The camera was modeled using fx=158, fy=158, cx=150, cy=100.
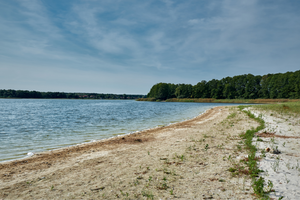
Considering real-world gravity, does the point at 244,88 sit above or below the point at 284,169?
above

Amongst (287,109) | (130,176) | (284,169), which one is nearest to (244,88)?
(287,109)

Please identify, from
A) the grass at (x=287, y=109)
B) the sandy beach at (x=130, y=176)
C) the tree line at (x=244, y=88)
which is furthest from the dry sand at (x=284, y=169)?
the tree line at (x=244, y=88)

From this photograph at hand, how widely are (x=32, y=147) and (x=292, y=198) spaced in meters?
15.3

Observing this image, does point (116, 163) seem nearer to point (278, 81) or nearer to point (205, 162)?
point (205, 162)

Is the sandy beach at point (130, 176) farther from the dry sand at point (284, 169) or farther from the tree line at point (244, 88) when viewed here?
the tree line at point (244, 88)

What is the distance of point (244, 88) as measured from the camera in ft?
463

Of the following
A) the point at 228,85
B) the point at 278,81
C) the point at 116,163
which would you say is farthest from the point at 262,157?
the point at 228,85

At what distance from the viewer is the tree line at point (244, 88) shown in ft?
365

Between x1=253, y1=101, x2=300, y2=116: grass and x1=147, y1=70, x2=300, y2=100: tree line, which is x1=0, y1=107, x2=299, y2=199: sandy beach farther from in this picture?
x1=147, y1=70, x2=300, y2=100: tree line

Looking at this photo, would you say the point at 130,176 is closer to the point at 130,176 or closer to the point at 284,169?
the point at 130,176

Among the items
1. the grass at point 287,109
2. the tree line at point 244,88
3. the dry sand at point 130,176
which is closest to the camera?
the dry sand at point 130,176

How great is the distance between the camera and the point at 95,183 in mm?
5918

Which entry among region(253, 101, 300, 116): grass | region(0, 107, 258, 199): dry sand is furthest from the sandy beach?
region(253, 101, 300, 116): grass

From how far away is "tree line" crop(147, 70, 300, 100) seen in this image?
11118 cm
